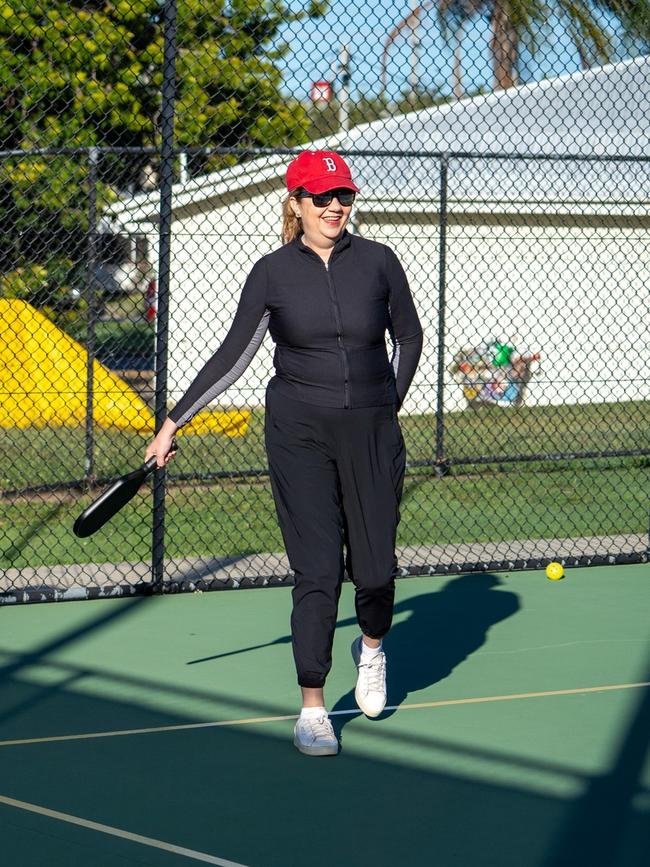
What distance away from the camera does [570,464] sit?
40.8 ft

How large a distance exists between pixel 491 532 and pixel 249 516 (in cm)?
167

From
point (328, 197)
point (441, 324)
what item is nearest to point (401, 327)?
point (328, 197)

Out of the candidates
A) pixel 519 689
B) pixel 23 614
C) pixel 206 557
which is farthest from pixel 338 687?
pixel 206 557

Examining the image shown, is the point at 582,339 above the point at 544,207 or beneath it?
beneath

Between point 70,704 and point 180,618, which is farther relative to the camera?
point 180,618

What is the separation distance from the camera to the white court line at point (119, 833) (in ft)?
12.8

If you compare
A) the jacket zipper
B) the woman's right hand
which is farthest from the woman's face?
the woman's right hand

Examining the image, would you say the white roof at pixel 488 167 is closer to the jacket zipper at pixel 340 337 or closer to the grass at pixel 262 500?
the grass at pixel 262 500

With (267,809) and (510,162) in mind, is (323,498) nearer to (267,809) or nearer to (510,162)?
(267,809)

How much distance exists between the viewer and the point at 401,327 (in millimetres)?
4977

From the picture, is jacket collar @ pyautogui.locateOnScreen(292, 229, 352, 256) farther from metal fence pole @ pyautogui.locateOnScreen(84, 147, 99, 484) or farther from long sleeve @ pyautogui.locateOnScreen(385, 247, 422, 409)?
metal fence pole @ pyautogui.locateOnScreen(84, 147, 99, 484)

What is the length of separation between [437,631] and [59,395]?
28.6 ft

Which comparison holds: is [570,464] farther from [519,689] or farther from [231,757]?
[231,757]

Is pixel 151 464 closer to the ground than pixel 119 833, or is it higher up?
higher up
